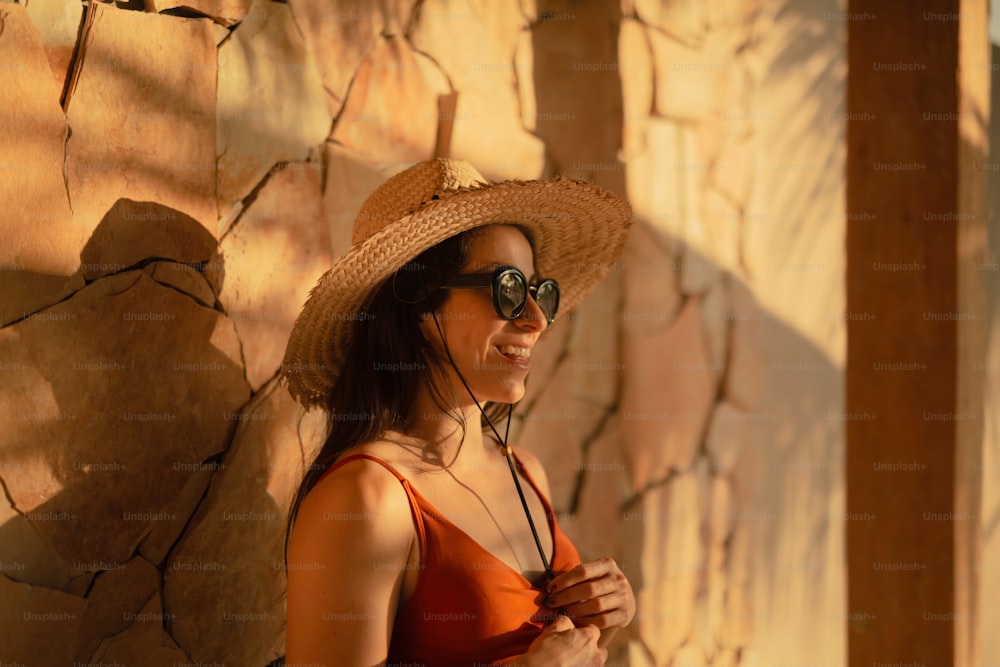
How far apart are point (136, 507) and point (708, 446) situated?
86.0 inches

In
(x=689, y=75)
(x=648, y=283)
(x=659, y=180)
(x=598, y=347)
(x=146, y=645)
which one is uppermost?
(x=689, y=75)

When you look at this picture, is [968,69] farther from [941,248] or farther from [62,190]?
[62,190]

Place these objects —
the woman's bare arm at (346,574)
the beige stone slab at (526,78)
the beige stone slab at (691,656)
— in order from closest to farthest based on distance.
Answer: the woman's bare arm at (346,574), the beige stone slab at (526,78), the beige stone slab at (691,656)

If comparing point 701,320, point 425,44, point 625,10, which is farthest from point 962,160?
point 425,44

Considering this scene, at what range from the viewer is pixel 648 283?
3438 millimetres

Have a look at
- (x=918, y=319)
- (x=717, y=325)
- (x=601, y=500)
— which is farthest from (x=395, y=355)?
(x=918, y=319)

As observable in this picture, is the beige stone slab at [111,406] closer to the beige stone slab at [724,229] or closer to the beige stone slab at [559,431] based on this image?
the beige stone slab at [559,431]

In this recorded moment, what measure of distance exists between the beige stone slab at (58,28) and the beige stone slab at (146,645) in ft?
4.10

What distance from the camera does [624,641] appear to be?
11.1 feet

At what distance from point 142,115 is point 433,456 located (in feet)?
3.55

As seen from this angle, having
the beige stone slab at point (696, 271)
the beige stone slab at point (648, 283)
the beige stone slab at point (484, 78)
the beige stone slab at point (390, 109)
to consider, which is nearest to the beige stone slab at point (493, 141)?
the beige stone slab at point (484, 78)

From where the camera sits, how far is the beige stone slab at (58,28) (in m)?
2.05

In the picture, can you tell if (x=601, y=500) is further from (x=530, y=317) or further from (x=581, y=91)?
(x=581, y=91)

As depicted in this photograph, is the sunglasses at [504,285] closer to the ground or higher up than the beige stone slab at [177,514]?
higher up
